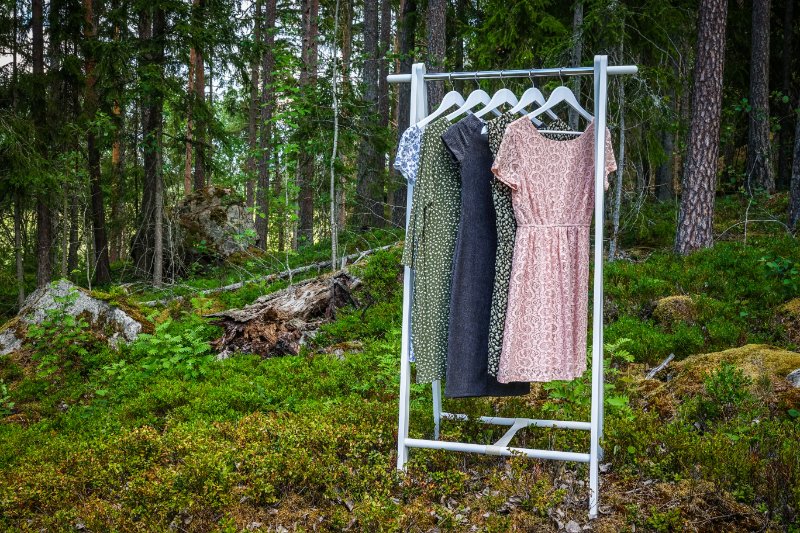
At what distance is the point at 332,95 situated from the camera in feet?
30.6

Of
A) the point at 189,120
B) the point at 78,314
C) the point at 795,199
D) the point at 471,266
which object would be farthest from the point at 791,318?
the point at 189,120

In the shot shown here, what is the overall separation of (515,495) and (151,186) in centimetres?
1050

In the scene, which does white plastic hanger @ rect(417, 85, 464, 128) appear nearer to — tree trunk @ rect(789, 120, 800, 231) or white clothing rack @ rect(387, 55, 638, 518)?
white clothing rack @ rect(387, 55, 638, 518)

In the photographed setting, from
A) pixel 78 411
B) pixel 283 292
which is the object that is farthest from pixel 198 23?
pixel 78 411

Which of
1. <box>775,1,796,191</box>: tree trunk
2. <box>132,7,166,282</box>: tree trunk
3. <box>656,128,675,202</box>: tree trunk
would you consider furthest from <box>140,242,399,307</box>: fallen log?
<box>775,1,796,191</box>: tree trunk

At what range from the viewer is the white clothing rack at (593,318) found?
343cm

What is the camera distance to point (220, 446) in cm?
434

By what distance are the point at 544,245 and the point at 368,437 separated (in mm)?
1812

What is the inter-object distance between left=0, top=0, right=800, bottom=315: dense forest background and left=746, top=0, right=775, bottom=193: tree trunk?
29 mm

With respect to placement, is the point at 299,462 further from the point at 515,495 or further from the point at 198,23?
the point at 198,23

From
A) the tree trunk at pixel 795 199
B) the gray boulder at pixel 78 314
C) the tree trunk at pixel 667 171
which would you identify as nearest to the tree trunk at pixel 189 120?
the gray boulder at pixel 78 314

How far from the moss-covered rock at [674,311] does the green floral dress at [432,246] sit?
392cm

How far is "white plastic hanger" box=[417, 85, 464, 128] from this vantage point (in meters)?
3.75

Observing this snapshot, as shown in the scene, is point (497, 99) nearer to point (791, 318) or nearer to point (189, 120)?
point (791, 318)
